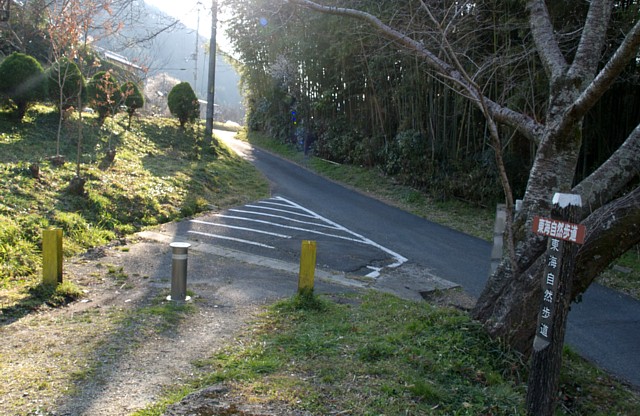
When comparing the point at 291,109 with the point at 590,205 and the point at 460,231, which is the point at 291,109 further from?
the point at 590,205

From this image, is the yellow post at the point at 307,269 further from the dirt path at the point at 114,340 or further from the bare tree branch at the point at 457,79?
the bare tree branch at the point at 457,79

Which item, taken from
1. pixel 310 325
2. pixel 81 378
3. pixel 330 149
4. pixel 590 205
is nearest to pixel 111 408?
pixel 81 378

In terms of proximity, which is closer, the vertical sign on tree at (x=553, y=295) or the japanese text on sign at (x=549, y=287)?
the vertical sign on tree at (x=553, y=295)

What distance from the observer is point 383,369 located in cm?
433

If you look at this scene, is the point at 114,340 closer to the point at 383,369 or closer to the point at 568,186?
the point at 383,369

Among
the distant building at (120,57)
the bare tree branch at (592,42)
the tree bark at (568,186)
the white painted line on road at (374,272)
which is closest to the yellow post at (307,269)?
the tree bark at (568,186)

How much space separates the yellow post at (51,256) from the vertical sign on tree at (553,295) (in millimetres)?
5089

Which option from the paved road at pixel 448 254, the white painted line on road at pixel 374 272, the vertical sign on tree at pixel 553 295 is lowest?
the white painted line on road at pixel 374 272

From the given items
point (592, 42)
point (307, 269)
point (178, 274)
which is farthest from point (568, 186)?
point (178, 274)

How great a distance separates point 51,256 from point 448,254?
7187mm

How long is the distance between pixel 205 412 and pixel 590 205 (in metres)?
3.90

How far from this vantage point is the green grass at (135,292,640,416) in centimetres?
384

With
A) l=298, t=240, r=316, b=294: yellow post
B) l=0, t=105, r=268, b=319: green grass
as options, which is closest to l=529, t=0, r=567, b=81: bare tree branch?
l=298, t=240, r=316, b=294: yellow post

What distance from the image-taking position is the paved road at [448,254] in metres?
6.56
